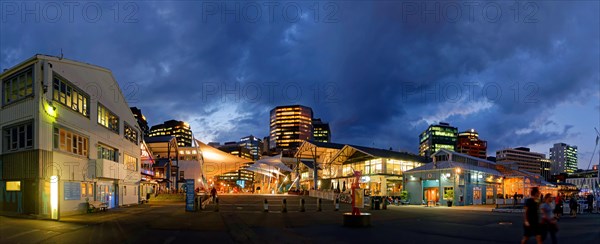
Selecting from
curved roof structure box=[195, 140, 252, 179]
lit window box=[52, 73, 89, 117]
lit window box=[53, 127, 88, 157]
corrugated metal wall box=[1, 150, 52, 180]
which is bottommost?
curved roof structure box=[195, 140, 252, 179]

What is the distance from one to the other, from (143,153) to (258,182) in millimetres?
81421

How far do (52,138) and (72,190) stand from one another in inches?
168

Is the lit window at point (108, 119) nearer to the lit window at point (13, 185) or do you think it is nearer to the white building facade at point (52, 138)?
the white building facade at point (52, 138)

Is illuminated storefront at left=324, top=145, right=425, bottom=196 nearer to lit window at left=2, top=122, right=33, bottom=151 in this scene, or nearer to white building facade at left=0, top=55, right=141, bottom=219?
white building facade at left=0, top=55, right=141, bottom=219

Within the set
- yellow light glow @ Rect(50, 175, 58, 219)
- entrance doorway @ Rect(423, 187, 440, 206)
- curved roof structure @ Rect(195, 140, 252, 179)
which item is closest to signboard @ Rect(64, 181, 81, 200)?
yellow light glow @ Rect(50, 175, 58, 219)

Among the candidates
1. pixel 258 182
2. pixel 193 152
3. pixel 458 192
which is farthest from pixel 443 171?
pixel 258 182

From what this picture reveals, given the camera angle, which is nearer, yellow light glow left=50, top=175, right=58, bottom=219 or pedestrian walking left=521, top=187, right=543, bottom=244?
pedestrian walking left=521, top=187, right=543, bottom=244

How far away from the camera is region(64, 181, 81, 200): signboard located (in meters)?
29.0

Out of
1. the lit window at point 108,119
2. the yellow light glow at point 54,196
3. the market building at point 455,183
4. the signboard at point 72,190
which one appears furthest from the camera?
the market building at point 455,183

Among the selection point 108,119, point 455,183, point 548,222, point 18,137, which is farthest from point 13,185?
point 455,183

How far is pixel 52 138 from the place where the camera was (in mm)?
27359

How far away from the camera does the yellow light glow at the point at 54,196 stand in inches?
998

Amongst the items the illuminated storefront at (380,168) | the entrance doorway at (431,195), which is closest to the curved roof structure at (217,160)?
the illuminated storefront at (380,168)

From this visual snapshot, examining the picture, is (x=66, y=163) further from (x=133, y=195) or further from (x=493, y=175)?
(x=493, y=175)
